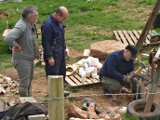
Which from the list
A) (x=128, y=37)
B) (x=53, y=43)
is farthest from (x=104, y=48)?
(x=53, y=43)

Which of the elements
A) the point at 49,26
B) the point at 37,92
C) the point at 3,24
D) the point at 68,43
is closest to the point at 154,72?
the point at 49,26

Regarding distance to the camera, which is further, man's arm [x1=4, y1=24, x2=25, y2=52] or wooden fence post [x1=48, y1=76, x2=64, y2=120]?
man's arm [x1=4, y1=24, x2=25, y2=52]

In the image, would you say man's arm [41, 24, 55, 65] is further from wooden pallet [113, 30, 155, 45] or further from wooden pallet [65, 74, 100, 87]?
wooden pallet [113, 30, 155, 45]

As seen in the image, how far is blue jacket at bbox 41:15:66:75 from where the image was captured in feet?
29.3

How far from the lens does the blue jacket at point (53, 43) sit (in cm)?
893

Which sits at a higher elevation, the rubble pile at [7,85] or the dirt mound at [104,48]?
the dirt mound at [104,48]

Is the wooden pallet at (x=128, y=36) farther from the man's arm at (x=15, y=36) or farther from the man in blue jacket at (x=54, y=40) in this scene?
the man's arm at (x=15, y=36)

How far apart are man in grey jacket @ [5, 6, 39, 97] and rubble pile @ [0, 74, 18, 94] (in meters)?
1.21

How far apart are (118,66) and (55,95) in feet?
13.1

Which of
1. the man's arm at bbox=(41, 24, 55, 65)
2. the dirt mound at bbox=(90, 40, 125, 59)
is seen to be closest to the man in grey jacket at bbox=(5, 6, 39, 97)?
the man's arm at bbox=(41, 24, 55, 65)

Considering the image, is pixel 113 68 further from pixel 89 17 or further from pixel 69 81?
pixel 89 17

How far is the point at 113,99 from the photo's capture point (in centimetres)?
957

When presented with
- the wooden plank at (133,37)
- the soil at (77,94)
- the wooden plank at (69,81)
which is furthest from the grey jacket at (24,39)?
the wooden plank at (133,37)

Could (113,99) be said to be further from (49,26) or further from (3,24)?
(3,24)
